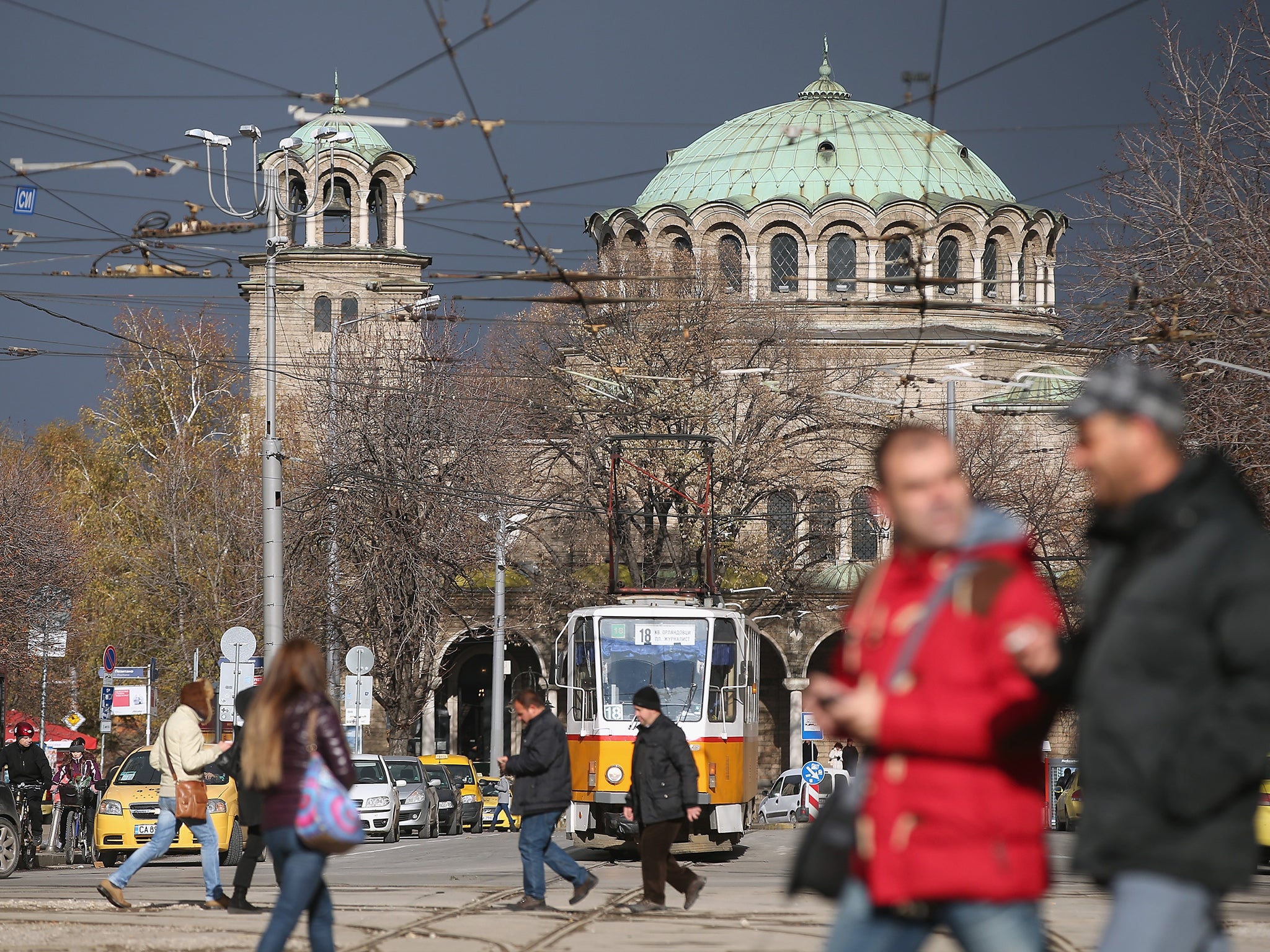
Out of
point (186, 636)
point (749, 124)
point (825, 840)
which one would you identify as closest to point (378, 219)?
point (749, 124)

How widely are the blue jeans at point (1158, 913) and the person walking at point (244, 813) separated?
14.4 ft

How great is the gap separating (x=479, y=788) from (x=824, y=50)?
41106mm

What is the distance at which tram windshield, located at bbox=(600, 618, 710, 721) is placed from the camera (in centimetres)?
2103

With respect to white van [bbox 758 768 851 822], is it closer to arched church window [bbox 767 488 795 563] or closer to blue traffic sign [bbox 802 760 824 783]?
blue traffic sign [bbox 802 760 824 783]

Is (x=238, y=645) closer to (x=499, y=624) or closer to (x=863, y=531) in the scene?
(x=499, y=624)

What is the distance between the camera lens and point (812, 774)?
3259 centimetres

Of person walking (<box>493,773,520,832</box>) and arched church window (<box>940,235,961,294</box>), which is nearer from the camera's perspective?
person walking (<box>493,773,520,832</box>)

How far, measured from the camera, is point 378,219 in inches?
2756

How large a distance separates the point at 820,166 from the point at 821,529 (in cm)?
2026

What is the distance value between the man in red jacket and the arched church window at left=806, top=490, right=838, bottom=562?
129 feet

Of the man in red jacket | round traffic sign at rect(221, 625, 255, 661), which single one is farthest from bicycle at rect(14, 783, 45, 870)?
the man in red jacket

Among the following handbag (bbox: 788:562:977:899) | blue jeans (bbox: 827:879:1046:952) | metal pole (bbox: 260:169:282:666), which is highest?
metal pole (bbox: 260:169:282:666)

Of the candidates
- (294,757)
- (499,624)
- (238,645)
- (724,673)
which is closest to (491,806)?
(499,624)

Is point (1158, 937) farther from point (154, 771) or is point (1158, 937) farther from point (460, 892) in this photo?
point (154, 771)
